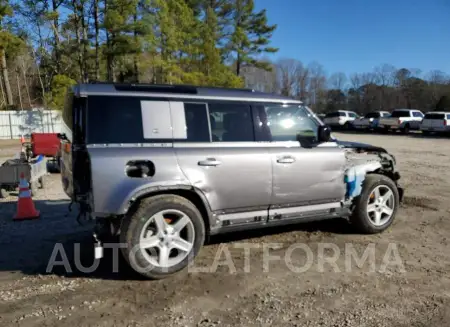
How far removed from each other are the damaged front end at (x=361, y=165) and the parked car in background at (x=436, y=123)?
25.5m

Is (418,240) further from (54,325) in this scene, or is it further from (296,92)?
(296,92)

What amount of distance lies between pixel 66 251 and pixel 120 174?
67.7 inches

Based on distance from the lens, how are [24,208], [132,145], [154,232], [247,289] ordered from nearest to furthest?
[247,289] → [132,145] → [154,232] → [24,208]

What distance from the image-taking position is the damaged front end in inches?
201

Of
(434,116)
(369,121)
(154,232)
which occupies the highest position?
(434,116)

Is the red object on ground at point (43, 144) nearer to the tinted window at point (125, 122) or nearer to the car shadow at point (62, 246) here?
the car shadow at point (62, 246)

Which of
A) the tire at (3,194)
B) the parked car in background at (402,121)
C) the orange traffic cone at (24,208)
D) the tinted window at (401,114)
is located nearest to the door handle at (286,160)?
the orange traffic cone at (24,208)

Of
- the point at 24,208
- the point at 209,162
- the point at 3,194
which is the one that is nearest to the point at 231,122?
the point at 209,162

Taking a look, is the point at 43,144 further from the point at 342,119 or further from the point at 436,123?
the point at 342,119

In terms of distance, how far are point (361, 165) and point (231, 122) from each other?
2.03 meters

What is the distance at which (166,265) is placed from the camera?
4.00 meters

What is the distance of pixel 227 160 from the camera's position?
13.8 feet

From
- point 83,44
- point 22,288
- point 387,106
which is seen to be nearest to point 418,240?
point 22,288

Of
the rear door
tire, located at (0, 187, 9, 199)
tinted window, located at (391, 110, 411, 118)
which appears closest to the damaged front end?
the rear door
